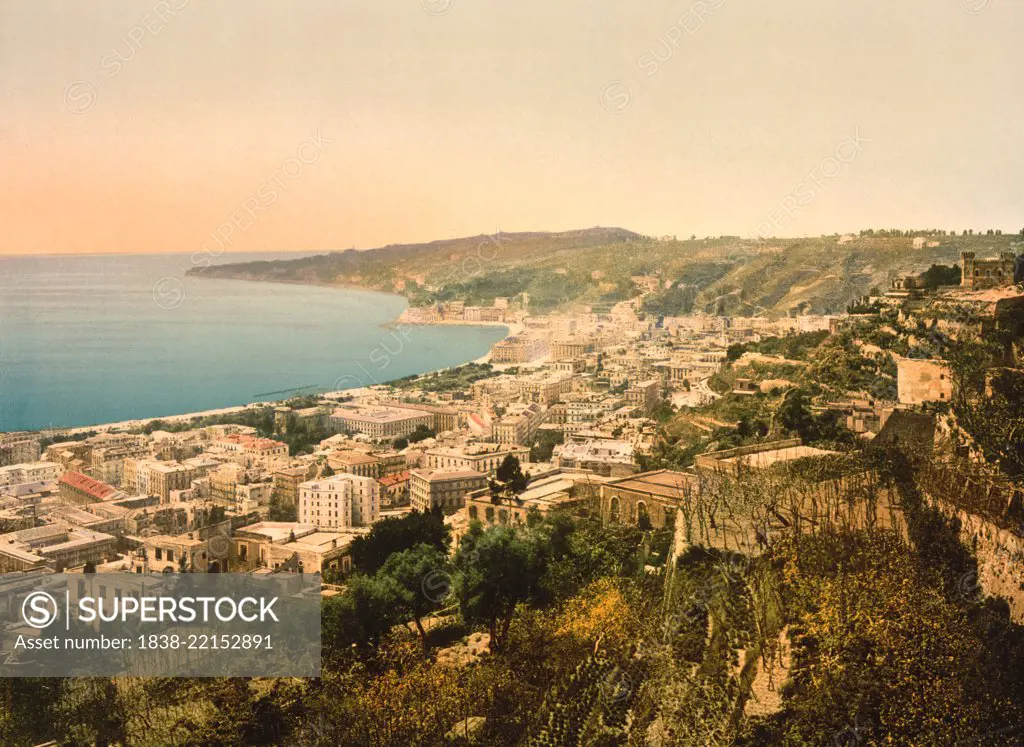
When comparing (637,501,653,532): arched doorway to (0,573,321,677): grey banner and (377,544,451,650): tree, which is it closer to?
(377,544,451,650): tree

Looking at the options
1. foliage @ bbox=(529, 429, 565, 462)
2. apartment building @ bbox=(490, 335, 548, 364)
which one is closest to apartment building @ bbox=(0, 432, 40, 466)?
foliage @ bbox=(529, 429, 565, 462)

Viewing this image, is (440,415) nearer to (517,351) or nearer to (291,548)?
(291,548)

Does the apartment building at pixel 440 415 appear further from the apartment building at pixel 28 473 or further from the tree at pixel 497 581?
the tree at pixel 497 581

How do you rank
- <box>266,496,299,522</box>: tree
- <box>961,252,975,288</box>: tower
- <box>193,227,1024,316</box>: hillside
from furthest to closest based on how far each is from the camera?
<box>193,227,1024,316</box>: hillside
<box>266,496,299,522</box>: tree
<box>961,252,975,288</box>: tower

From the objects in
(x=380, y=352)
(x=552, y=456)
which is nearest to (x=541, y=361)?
(x=380, y=352)

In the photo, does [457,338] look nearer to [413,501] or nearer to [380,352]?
[380,352]

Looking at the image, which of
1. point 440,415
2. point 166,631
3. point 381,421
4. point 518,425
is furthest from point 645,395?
point 166,631
